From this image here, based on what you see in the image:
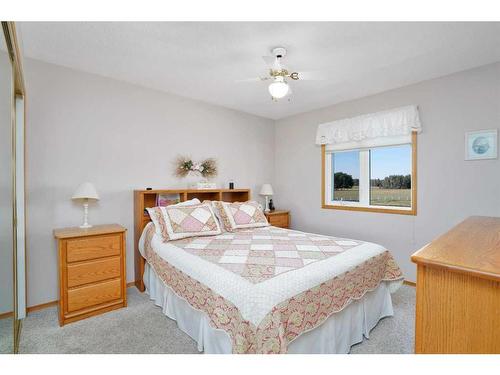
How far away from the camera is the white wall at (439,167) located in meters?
2.50

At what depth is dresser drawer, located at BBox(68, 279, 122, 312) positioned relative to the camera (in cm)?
216

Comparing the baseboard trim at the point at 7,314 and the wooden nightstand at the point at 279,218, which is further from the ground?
the wooden nightstand at the point at 279,218

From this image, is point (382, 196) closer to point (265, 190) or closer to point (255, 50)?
point (265, 190)

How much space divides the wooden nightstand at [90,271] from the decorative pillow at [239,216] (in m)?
1.08

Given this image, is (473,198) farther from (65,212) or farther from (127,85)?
(65,212)

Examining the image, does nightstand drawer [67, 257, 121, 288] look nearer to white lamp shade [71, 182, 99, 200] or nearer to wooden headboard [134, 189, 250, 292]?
wooden headboard [134, 189, 250, 292]

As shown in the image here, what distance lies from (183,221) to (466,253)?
2.21 m

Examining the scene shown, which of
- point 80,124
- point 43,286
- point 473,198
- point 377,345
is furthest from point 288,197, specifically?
point 43,286

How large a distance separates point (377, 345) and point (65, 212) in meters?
3.05

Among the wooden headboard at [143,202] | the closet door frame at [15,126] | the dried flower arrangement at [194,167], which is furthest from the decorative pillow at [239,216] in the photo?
the closet door frame at [15,126]

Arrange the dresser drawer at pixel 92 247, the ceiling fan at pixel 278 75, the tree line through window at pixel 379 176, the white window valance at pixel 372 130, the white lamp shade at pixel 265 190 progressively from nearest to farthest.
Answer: the ceiling fan at pixel 278 75 < the dresser drawer at pixel 92 247 < the white window valance at pixel 372 130 < the tree line through window at pixel 379 176 < the white lamp shade at pixel 265 190

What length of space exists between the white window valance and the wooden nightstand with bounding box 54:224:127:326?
2996 mm

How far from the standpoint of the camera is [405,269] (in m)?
3.03

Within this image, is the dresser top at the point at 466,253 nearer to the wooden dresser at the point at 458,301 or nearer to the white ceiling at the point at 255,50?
the wooden dresser at the point at 458,301
